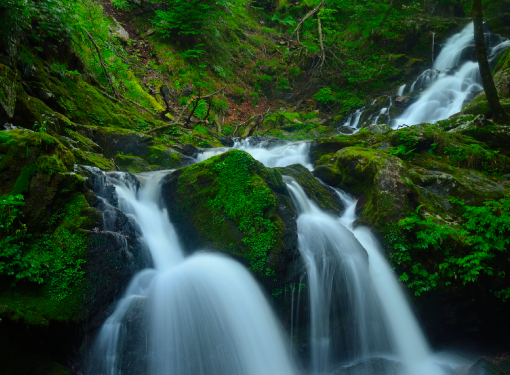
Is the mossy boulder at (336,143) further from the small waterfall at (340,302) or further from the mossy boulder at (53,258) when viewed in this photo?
the mossy boulder at (53,258)

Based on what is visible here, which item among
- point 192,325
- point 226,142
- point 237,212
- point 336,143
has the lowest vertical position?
point 192,325

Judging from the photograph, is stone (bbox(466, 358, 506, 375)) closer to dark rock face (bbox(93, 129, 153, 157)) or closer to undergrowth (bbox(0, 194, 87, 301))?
undergrowth (bbox(0, 194, 87, 301))

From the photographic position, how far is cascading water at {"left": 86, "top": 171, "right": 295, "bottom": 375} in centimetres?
337

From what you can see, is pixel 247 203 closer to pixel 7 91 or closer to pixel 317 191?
pixel 317 191

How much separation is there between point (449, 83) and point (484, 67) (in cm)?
760

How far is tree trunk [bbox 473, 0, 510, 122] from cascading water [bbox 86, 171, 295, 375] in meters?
7.97

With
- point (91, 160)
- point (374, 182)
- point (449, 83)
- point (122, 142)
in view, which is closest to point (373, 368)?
point (374, 182)

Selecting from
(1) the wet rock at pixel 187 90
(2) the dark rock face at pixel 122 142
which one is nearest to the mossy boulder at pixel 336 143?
(2) the dark rock face at pixel 122 142

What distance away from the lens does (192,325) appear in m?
3.77

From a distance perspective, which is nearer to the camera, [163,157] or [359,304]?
[359,304]

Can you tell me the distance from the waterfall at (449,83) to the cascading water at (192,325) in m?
12.0

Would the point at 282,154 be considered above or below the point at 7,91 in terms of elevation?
above

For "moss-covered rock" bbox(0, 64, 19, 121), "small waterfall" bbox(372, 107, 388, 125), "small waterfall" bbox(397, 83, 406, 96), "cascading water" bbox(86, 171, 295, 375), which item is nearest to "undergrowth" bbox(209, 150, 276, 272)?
"cascading water" bbox(86, 171, 295, 375)

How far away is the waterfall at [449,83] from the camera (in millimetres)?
12859
